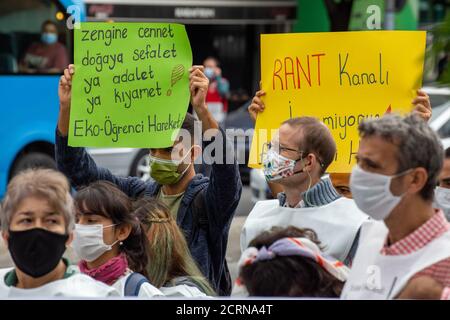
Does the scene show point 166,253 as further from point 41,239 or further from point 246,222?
point 41,239

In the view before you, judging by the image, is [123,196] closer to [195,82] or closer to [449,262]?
[195,82]

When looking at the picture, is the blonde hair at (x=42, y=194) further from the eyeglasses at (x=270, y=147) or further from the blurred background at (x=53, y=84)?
the blurred background at (x=53, y=84)

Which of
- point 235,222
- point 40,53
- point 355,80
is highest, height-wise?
point 355,80

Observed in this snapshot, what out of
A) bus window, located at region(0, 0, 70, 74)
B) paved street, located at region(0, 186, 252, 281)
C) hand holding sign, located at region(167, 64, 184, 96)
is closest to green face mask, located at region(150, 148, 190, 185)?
hand holding sign, located at region(167, 64, 184, 96)

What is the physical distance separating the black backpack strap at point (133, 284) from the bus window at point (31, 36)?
10.2 m

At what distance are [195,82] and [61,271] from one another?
173 cm

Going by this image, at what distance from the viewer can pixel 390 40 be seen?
200 inches

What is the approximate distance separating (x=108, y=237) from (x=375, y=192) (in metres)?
1.23

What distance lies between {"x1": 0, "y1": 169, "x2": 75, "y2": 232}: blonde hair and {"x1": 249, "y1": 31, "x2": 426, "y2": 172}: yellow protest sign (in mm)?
1760

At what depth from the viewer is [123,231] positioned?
413cm

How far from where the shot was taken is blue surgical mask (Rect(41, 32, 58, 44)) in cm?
1393

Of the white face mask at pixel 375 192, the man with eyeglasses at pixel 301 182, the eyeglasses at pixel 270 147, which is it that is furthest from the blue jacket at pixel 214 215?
the white face mask at pixel 375 192

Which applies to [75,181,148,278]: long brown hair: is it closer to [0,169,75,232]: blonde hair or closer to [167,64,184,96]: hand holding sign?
[0,169,75,232]: blonde hair

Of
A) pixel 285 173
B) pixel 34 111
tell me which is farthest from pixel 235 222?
pixel 285 173
